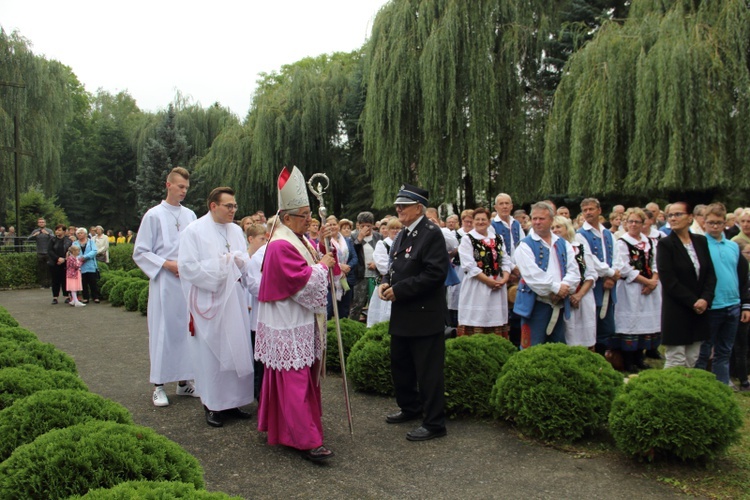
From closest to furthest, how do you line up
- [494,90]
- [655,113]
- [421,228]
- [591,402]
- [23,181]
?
[591,402] < [421,228] < [655,113] < [494,90] < [23,181]

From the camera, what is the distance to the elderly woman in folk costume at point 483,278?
7.80m

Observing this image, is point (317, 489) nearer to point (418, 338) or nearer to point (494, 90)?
point (418, 338)

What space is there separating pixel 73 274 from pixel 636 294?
1364cm

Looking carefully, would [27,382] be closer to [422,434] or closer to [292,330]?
[292,330]

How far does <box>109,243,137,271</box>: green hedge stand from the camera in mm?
20250

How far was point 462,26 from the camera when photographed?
1723 centimetres

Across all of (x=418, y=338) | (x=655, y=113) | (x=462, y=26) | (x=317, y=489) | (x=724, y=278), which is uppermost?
(x=462, y=26)

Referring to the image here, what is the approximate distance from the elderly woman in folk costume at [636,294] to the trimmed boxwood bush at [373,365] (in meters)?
3.30

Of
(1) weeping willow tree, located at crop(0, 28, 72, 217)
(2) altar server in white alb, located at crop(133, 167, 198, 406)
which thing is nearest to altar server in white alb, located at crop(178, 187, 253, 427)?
(2) altar server in white alb, located at crop(133, 167, 198, 406)

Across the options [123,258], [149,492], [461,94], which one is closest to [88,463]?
[149,492]

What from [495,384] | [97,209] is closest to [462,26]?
[495,384]

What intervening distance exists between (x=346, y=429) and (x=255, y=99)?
1077 inches

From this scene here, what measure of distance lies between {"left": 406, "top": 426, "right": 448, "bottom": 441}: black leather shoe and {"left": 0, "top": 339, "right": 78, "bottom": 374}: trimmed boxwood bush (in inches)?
122

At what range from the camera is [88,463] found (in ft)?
9.82
